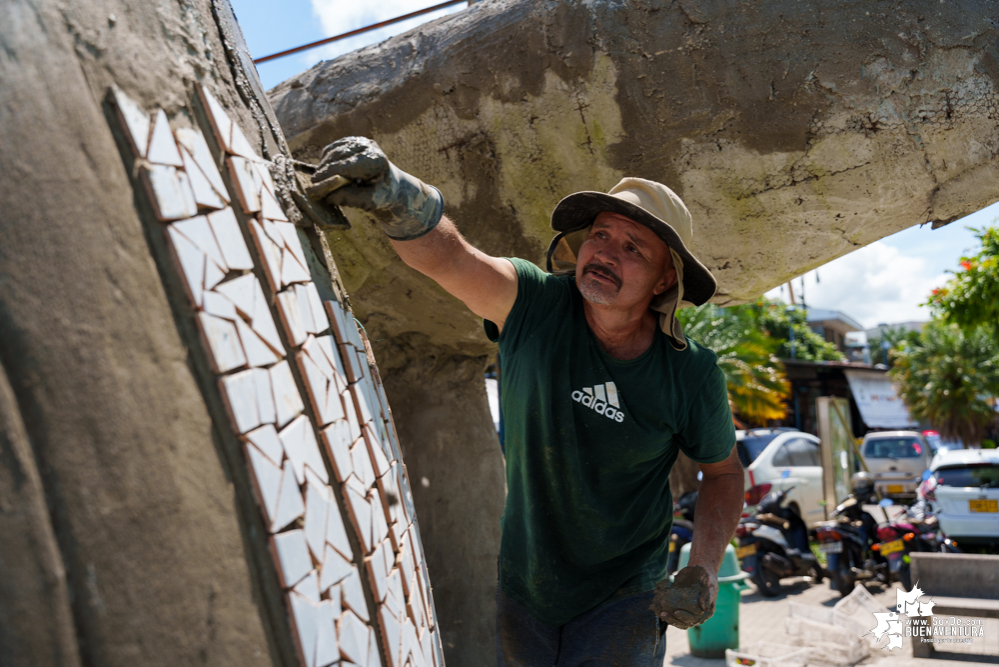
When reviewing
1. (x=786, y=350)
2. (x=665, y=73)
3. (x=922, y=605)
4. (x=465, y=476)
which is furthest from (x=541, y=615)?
(x=786, y=350)

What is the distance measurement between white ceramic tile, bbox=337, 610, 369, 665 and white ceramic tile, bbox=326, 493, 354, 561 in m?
0.10

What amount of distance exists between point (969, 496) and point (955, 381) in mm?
14509

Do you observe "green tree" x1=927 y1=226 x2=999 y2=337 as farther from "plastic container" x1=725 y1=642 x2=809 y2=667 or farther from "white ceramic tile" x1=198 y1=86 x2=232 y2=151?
"white ceramic tile" x1=198 y1=86 x2=232 y2=151

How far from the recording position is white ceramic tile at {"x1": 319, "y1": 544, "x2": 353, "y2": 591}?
1154 mm

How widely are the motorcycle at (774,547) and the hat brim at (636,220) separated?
204 inches

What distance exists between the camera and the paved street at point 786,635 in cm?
532

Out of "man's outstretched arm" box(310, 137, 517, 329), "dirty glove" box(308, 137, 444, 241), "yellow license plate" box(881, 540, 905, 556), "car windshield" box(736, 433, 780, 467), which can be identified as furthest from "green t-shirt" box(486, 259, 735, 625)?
"car windshield" box(736, 433, 780, 467)

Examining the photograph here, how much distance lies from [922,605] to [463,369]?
4108mm

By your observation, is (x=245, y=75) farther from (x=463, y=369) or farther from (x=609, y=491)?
(x=463, y=369)

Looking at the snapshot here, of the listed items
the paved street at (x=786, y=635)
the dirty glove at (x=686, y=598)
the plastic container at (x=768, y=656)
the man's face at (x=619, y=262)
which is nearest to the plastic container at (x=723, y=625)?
the paved street at (x=786, y=635)

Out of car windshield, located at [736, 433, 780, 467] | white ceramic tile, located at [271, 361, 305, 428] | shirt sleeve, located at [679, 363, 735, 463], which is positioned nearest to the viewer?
white ceramic tile, located at [271, 361, 305, 428]

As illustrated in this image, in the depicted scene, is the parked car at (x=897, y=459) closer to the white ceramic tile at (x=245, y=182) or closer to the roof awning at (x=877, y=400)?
the roof awning at (x=877, y=400)

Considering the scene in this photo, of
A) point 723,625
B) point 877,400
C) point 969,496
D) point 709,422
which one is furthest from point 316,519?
point 877,400

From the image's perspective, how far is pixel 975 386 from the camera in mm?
20031
